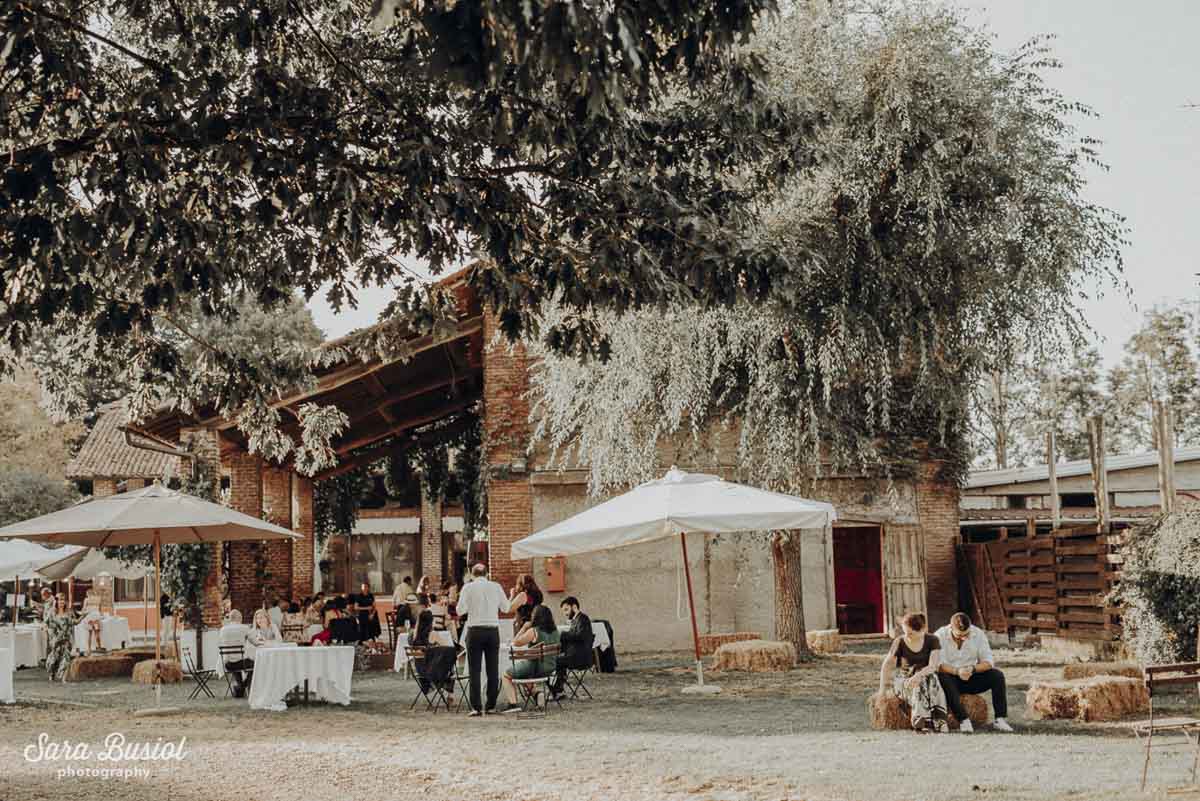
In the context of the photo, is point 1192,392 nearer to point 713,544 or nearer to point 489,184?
point 713,544

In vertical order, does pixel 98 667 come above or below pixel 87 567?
below

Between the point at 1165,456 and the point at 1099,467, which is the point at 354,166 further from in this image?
the point at 1099,467

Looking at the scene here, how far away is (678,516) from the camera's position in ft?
40.7

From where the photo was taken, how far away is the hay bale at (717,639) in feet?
61.9

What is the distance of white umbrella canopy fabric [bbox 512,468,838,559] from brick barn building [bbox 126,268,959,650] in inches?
192

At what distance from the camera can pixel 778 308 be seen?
14102 millimetres

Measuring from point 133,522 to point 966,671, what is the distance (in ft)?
28.2

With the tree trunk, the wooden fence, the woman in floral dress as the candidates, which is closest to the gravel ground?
the wooden fence

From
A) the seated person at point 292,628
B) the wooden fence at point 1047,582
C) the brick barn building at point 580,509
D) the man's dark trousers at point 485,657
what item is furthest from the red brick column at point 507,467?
the wooden fence at point 1047,582

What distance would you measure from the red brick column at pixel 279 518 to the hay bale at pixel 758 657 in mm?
10465

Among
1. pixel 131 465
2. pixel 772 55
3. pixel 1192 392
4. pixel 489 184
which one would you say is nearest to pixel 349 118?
pixel 489 184

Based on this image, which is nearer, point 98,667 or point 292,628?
A: point 292,628

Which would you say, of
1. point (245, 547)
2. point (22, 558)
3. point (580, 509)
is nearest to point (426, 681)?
point (580, 509)

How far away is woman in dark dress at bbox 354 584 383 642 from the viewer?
19625mm
